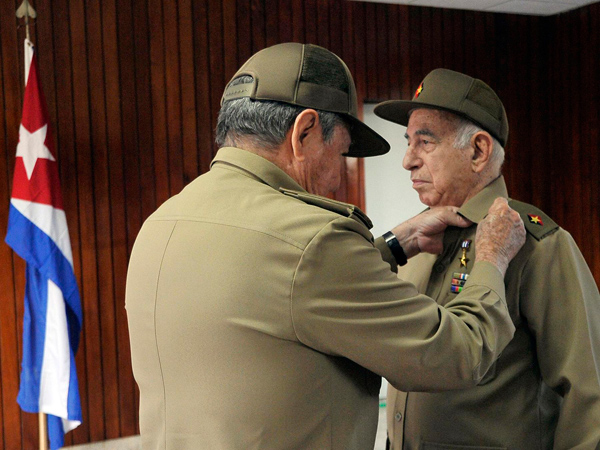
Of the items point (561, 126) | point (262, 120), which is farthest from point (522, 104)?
point (262, 120)

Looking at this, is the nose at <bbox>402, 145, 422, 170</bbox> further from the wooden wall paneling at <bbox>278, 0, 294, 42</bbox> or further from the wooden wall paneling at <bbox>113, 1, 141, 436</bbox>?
the wooden wall paneling at <bbox>278, 0, 294, 42</bbox>

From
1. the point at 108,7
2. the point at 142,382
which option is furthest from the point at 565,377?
the point at 108,7

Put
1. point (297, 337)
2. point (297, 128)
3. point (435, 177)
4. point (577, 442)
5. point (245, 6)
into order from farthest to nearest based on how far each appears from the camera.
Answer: point (245, 6) < point (435, 177) < point (577, 442) < point (297, 128) < point (297, 337)

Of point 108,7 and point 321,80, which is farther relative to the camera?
point 108,7

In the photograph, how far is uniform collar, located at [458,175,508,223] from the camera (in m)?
1.60

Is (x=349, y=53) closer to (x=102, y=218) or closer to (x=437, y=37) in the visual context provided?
(x=437, y=37)

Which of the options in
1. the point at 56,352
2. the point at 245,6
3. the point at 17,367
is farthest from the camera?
the point at 245,6

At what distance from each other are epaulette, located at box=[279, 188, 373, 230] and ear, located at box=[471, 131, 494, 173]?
1.98 ft

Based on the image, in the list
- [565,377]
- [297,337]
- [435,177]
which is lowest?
[565,377]

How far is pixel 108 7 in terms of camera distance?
167 inches

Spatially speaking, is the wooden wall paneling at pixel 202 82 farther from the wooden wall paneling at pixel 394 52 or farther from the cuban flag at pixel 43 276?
the wooden wall paneling at pixel 394 52

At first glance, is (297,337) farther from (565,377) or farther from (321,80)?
(565,377)

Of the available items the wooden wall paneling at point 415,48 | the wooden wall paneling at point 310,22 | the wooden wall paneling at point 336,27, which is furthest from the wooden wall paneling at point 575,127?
the wooden wall paneling at point 310,22

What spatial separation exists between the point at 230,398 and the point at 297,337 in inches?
6.4
